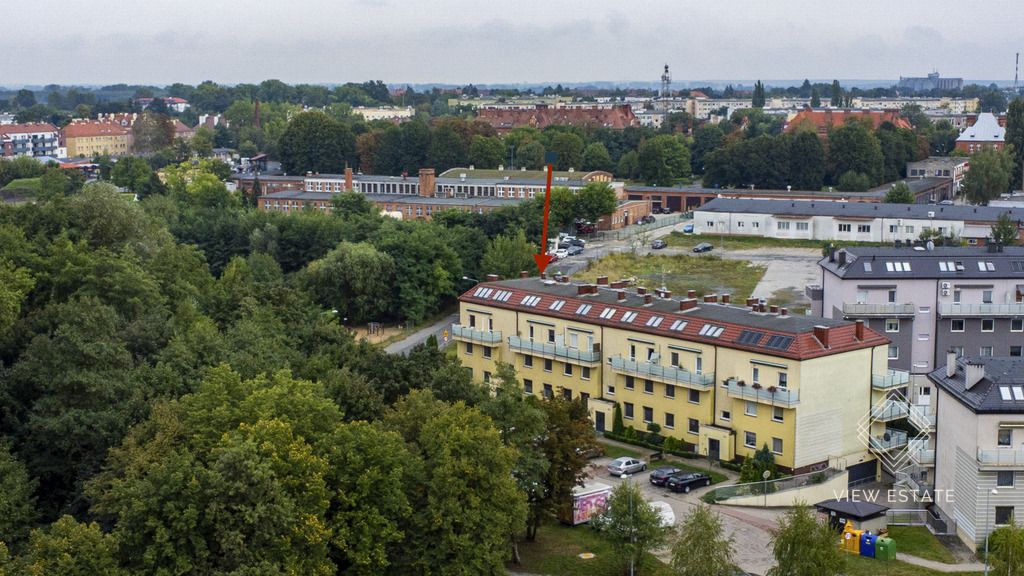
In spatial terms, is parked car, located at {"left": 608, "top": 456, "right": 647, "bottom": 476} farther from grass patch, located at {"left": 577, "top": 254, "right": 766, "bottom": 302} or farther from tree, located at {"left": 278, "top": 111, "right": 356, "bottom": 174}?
tree, located at {"left": 278, "top": 111, "right": 356, "bottom": 174}

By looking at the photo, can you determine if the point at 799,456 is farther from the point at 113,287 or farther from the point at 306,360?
the point at 113,287

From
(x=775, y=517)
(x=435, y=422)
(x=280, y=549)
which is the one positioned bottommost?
(x=775, y=517)

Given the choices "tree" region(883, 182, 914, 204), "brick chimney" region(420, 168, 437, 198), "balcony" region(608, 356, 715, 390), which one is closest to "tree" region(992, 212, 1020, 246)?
"tree" region(883, 182, 914, 204)

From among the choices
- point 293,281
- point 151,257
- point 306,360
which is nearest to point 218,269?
point 293,281

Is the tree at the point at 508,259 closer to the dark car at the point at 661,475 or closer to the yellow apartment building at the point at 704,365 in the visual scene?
the yellow apartment building at the point at 704,365

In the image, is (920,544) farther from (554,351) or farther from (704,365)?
(554,351)
